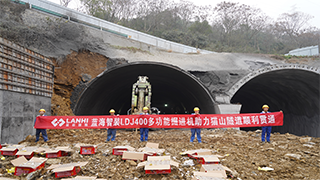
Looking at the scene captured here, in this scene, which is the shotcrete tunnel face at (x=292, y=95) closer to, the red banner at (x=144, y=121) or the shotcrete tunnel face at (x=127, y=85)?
the shotcrete tunnel face at (x=127, y=85)

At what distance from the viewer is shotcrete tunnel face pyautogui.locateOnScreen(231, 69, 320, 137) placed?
14.5 metres

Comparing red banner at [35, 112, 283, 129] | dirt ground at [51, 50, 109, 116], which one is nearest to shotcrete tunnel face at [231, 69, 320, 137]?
red banner at [35, 112, 283, 129]

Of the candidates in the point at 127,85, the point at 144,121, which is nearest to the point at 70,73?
the point at 127,85

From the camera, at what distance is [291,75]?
1449 cm

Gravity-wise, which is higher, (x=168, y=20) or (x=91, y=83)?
(x=168, y=20)

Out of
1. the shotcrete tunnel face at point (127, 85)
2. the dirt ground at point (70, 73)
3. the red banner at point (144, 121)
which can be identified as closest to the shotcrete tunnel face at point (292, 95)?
the shotcrete tunnel face at point (127, 85)

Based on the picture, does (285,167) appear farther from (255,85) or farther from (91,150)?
(255,85)

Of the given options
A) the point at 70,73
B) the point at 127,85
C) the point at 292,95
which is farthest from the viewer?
the point at 127,85

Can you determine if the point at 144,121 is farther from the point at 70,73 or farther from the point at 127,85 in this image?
the point at 127,85

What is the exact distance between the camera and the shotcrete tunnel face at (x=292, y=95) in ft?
47.6

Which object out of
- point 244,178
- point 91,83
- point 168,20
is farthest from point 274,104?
point 168,20

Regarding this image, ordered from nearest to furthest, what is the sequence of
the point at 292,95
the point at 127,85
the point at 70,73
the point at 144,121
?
1. the point at 144,121
2. the point at 70,73
3. the point at 292,95
4. the point at 127,85

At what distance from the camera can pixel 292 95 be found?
1669 centimetres

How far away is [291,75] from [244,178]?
12745 mm
